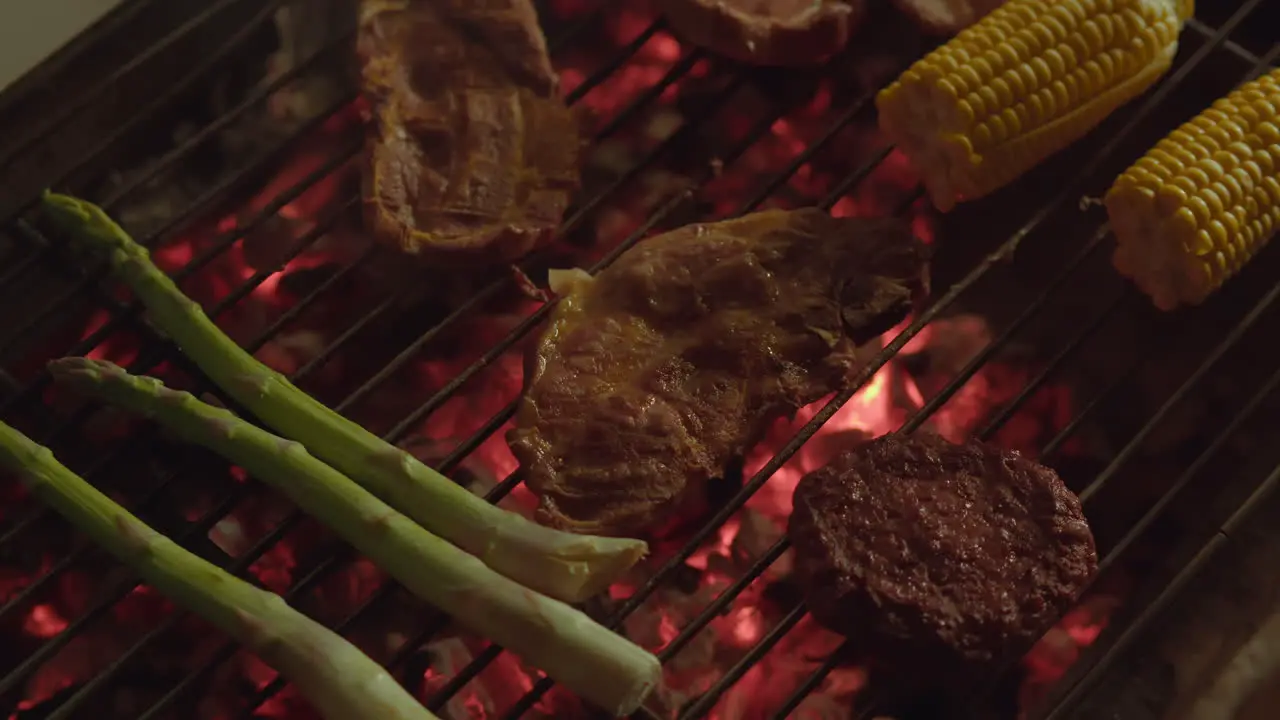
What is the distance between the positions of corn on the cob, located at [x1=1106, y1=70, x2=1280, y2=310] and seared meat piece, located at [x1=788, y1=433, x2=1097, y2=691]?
48 centimetres

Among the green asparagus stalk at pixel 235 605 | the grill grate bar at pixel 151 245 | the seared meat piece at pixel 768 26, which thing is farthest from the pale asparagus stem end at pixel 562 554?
the seared meat piece at pixel 768 26

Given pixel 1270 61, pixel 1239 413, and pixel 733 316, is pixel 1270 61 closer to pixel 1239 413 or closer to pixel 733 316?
pixel 1239 413

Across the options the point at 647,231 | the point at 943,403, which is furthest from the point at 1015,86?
the point at 647,231

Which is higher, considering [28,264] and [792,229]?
[28,264]

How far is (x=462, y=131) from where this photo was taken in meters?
2.33

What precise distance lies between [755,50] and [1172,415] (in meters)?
1.15

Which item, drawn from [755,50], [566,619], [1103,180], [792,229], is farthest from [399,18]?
[1103,180]

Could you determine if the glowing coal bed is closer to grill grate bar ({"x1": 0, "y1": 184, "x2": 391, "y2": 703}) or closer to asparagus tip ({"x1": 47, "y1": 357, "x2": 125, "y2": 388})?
grill grate bar ({"x1": 0, "y1": 184, "x2": 391, "y2": 703})

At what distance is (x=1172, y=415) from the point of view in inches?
93.2

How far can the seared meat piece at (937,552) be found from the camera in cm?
184

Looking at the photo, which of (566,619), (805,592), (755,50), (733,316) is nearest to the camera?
(566,619)

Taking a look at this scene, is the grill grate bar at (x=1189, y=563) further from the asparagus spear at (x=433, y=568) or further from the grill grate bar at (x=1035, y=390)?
the asparagus spear at (x=433, y=568)

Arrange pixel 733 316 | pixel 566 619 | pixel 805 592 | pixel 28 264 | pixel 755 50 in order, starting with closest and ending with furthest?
pixel 566 619 < pixel 805 592 < pixel 733 316 < pixel 28 264 < pixel 755 50

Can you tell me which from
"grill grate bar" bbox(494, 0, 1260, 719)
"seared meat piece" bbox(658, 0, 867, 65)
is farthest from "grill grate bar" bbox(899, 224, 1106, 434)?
"seared meat piece" bbox(658, 0, 867, 65)
